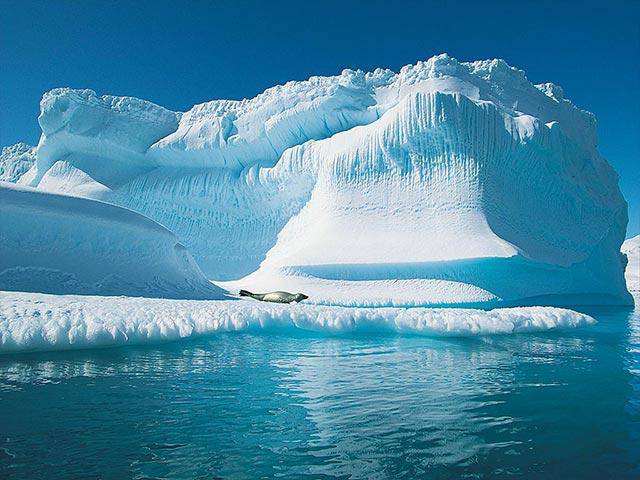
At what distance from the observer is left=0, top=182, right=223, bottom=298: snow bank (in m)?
7.84

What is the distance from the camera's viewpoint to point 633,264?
44250 mm

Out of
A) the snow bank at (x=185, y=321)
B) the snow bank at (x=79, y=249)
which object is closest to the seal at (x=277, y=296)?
the snow bank at (x=79, y=249)

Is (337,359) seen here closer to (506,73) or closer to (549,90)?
(506,73)

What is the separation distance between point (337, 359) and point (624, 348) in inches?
159

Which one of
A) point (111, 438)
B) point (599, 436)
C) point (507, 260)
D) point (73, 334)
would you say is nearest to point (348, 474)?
point (111, 438)

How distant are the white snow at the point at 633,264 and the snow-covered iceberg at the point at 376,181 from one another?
59.3 ft

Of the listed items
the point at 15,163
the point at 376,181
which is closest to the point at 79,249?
the point at 376,181

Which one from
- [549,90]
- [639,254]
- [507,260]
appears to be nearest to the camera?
[507,260]

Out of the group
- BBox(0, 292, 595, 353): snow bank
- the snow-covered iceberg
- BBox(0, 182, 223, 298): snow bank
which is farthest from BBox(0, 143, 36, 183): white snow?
BBox(0, 292, 595, 353): snow bank

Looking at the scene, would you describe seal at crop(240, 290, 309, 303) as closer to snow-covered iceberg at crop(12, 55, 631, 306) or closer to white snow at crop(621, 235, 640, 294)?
snow-covered iceberg at crop(12, 55, 631, 306)

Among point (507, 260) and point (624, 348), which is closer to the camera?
point (624, 348)

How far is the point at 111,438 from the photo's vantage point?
261 cm

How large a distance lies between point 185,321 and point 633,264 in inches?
1901

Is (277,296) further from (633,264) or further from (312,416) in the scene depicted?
(633,264)
